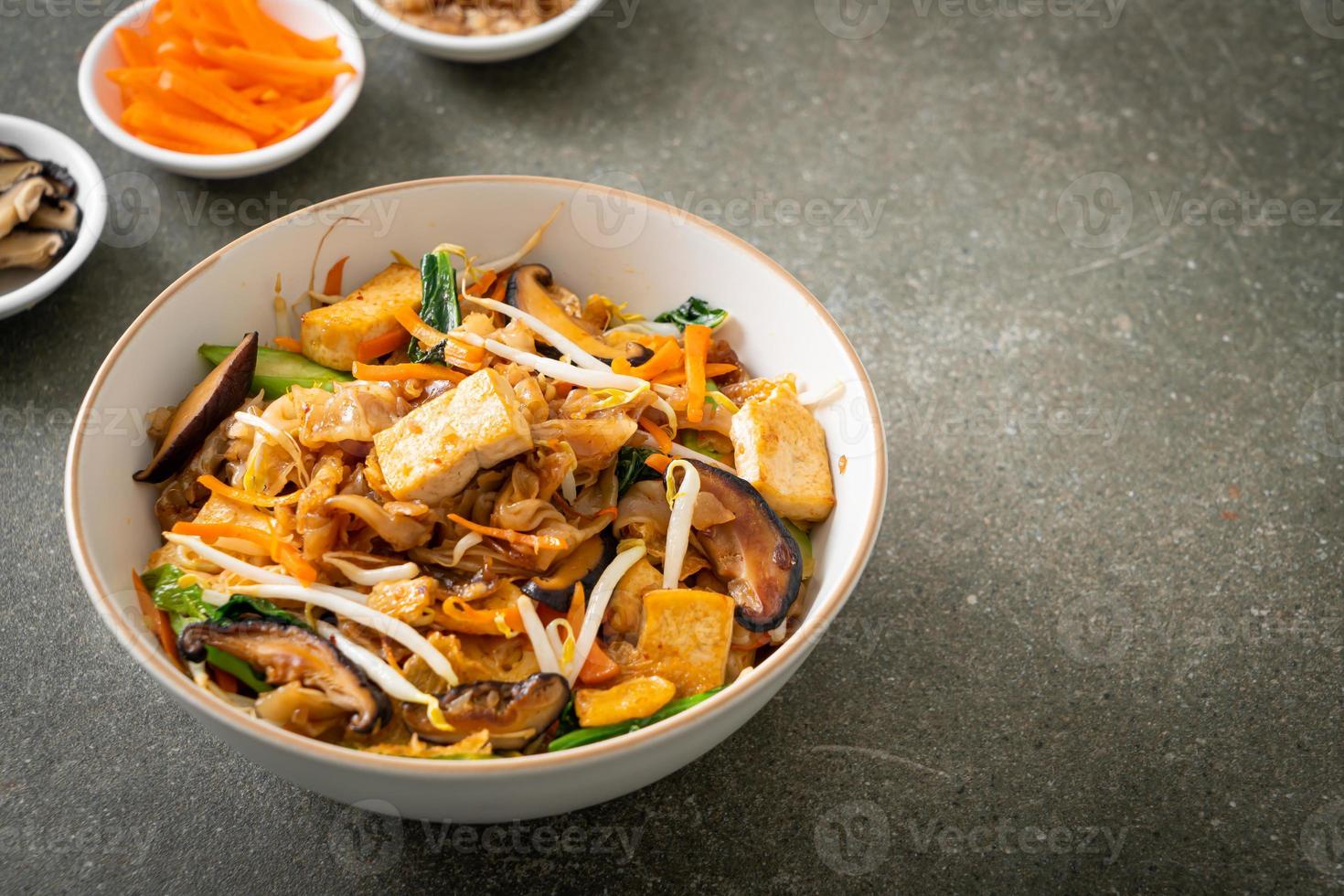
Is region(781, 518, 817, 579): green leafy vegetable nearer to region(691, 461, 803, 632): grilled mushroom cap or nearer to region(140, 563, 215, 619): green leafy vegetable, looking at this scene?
region(691, 461, 803, 632): grilled mushroom cap

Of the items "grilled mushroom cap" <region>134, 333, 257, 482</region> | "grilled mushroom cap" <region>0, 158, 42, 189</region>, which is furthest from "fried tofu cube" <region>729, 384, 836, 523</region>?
"grilled mushroom cap" <region>0, 158, 42, 189</region>

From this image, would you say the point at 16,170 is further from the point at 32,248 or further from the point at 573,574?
the point at 573,574

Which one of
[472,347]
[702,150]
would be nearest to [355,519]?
[472,347]

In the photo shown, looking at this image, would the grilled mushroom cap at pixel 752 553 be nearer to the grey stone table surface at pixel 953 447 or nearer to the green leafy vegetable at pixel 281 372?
the grey stone table surface at pixel 953 447

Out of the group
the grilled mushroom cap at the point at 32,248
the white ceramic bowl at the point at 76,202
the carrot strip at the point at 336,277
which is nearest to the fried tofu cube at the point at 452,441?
the carrot strip at the point at 336,277

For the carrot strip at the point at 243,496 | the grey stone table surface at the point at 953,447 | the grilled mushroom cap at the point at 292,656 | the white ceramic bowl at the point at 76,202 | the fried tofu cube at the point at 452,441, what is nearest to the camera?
the grilled mushroom cap at the point at 292,656

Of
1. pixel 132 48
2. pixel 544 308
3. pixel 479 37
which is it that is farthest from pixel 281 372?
pixel 479 37
